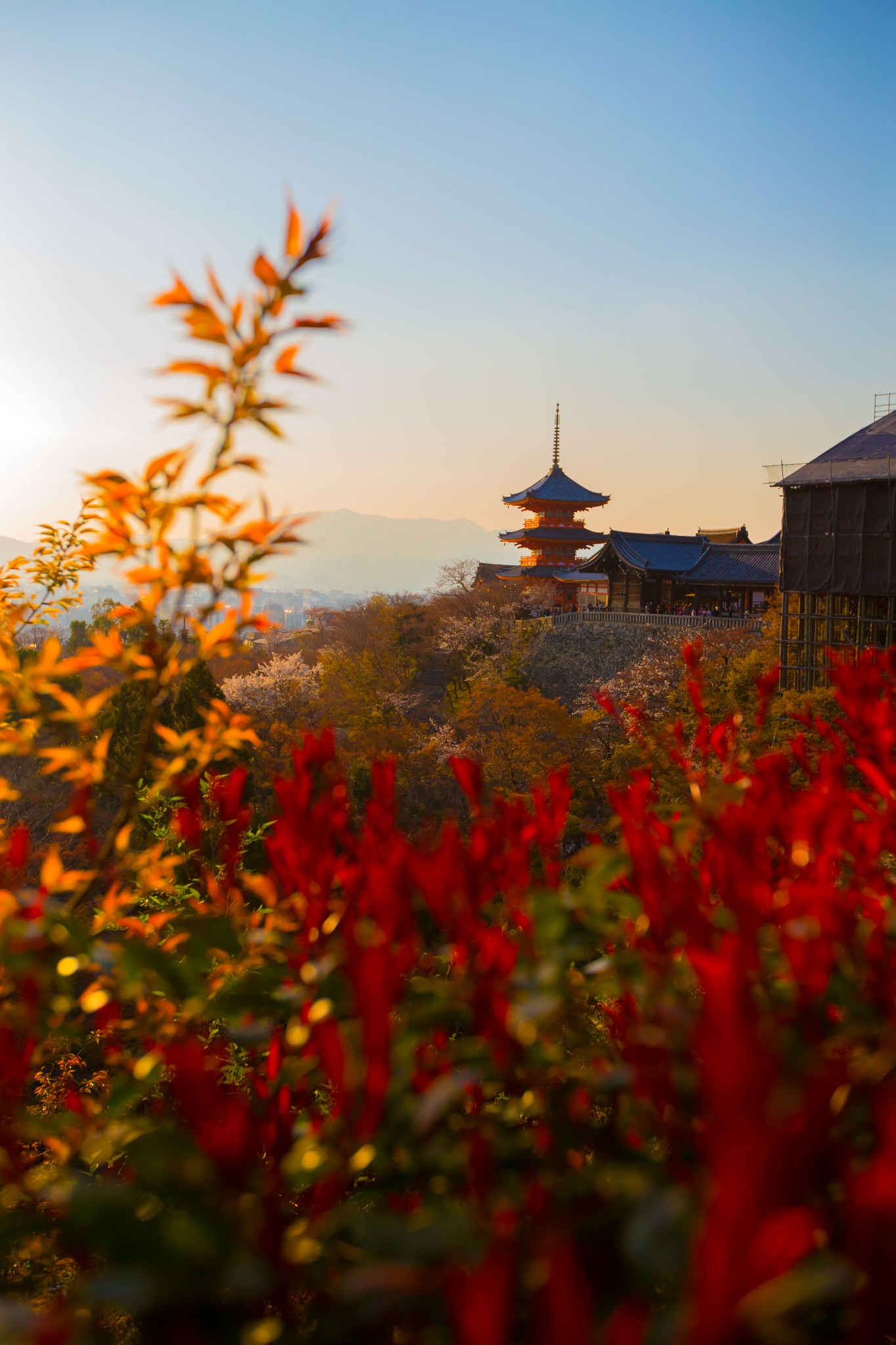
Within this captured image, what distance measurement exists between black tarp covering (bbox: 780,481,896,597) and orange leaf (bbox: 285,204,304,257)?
17.1 metres

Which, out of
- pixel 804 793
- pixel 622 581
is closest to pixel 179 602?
pixel 804 793

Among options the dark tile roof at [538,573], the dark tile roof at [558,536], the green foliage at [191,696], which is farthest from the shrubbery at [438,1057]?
the dark tile roof at [558,536]

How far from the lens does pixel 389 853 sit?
1.48 metres

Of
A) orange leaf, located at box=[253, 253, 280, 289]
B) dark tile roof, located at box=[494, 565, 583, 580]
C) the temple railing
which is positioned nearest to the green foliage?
the temple railing

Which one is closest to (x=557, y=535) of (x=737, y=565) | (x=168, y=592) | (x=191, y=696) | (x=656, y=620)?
(x=737, y=565)

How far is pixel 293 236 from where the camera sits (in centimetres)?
144

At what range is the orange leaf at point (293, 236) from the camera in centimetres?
144

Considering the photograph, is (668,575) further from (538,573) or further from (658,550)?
(538,573)

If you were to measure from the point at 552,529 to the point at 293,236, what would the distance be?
3551 centimetres

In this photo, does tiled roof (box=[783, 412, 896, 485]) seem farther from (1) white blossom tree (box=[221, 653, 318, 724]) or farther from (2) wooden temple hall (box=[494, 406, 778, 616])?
(1) white blossom tree (box=[221, 653, 318, 724])

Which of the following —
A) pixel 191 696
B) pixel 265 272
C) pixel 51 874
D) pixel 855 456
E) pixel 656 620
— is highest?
pixel 855 456

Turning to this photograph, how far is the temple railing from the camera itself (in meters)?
22.8

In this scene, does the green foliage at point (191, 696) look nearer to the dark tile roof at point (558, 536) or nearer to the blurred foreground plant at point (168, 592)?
the blurred foreground plant at point (168, 592)

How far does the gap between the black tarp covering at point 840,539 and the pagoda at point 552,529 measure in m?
17.3
